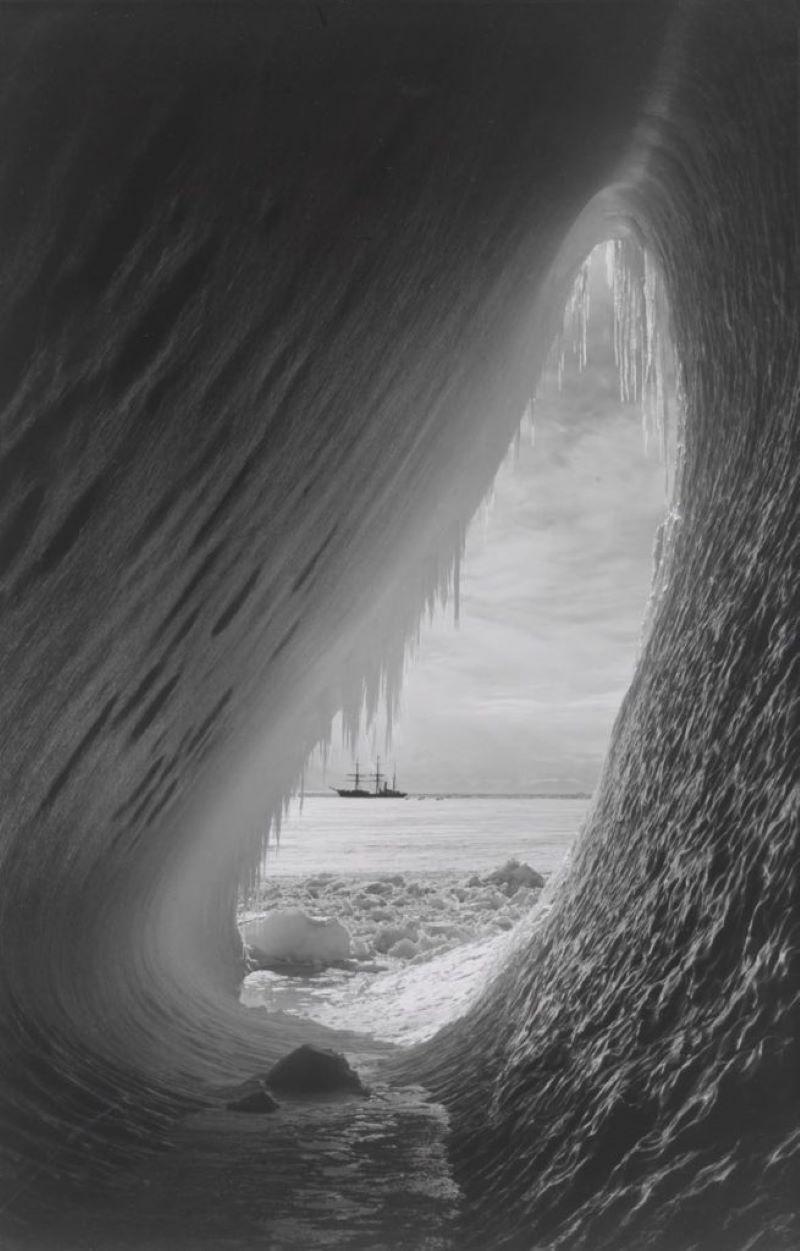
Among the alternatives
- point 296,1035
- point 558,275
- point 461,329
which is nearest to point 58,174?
point 461,329

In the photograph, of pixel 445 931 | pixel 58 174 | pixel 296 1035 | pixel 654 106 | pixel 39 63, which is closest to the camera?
pixel 39 63

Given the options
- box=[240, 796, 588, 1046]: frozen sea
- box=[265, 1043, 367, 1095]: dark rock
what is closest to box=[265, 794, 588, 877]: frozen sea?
box=[240, 796, 588, 1046]: frozen sea

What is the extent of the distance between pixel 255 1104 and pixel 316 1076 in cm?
51

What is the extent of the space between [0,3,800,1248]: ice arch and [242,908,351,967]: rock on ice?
626 cm

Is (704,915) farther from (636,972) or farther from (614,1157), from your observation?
(614,1157)

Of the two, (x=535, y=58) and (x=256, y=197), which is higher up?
(x=535, y=58)

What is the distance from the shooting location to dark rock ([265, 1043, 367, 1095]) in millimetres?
5266

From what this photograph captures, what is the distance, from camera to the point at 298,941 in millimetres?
12977

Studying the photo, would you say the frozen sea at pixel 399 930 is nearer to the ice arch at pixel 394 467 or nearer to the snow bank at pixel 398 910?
the snow bank at pixel 398 910

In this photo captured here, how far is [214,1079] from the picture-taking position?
5656 mm

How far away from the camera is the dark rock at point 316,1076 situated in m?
5.27

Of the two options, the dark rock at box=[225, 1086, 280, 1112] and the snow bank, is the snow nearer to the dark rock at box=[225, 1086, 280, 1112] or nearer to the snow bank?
the snow bank

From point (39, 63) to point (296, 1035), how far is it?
722 centimetres

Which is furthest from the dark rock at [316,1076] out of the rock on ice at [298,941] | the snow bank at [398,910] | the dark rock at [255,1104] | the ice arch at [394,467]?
the rock on ice at [298,941]
